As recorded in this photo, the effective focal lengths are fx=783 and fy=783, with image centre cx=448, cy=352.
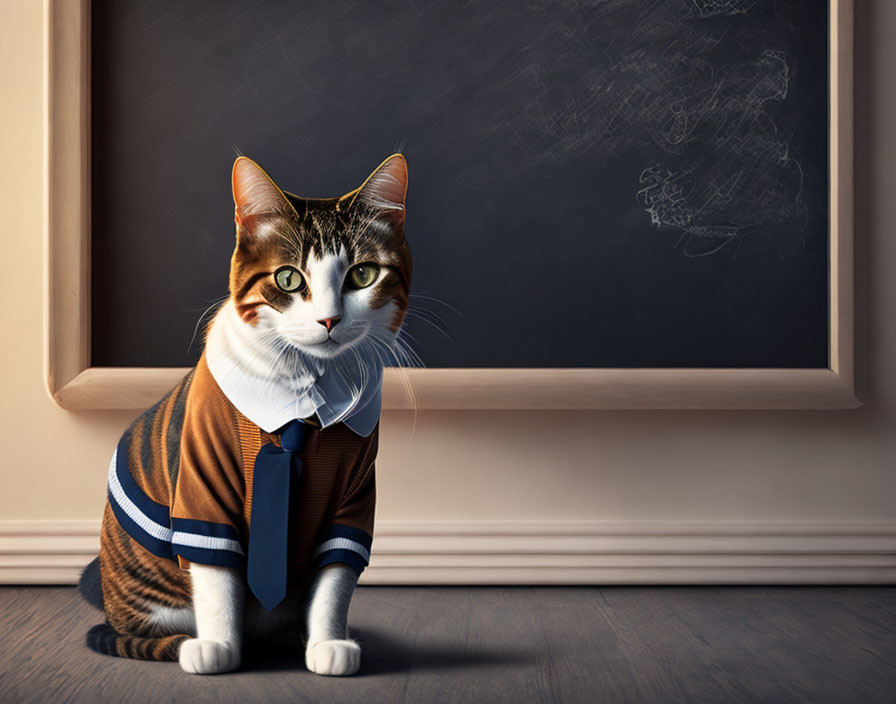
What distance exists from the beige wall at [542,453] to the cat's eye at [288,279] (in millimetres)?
441

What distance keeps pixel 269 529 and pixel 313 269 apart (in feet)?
0.85

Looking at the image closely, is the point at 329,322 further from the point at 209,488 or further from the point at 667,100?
the point at 667,100

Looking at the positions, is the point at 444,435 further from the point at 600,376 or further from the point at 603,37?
the point at 603,37

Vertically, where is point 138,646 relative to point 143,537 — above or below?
below

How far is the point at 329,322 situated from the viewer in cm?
77

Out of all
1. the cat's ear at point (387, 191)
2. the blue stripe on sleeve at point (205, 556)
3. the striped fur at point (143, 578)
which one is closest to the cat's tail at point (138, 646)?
the striped fur at point (143, 578)

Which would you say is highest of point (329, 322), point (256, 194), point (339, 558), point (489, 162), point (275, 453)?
point (489, 162)

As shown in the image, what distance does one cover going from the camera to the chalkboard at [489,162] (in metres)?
1.18

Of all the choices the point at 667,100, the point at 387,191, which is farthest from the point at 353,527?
the point at 667,100

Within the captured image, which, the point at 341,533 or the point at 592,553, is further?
the point at 592,553

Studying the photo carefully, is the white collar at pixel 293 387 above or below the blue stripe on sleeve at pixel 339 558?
above

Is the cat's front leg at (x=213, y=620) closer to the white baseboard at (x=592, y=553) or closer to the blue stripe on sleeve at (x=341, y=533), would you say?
the blue stripe on sleeve at (x=341, y=533)

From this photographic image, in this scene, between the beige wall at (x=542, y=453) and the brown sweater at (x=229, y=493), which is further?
the beige wall at (x=542, y=453)

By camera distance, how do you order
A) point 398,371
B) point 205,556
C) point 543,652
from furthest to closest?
point 398,371
point 543,652
point 205,556
